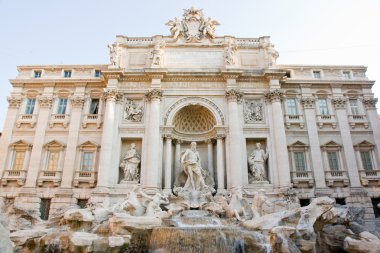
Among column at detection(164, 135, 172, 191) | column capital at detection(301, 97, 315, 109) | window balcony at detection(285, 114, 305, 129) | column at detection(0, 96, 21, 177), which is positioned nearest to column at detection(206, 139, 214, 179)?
column at detection(164, 135, 172, 191)

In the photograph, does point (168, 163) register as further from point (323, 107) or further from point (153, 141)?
point (323, 107)

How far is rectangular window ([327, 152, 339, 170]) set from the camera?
21.5m

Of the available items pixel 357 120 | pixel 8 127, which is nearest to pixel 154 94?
pixel 8 127

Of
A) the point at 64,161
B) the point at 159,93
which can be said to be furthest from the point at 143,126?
the point at 64,161

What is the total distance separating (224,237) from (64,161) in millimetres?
13453

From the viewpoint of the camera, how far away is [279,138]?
813 inches

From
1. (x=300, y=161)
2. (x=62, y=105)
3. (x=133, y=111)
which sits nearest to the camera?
(x=300, y=161)

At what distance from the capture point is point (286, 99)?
76.5 ft

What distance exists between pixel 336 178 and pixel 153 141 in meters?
12.7

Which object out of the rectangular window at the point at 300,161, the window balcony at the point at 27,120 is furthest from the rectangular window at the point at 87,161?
the rectangular window at the point at 300,161

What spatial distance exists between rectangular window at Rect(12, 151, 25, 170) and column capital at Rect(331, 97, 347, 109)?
2338cm

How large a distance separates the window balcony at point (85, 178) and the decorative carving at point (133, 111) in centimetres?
464

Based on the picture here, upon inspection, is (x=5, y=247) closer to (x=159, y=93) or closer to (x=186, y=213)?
(x=186, y=213)

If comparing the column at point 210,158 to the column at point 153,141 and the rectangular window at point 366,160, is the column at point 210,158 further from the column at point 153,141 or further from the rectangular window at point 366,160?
the rectangular window at point 366,160
